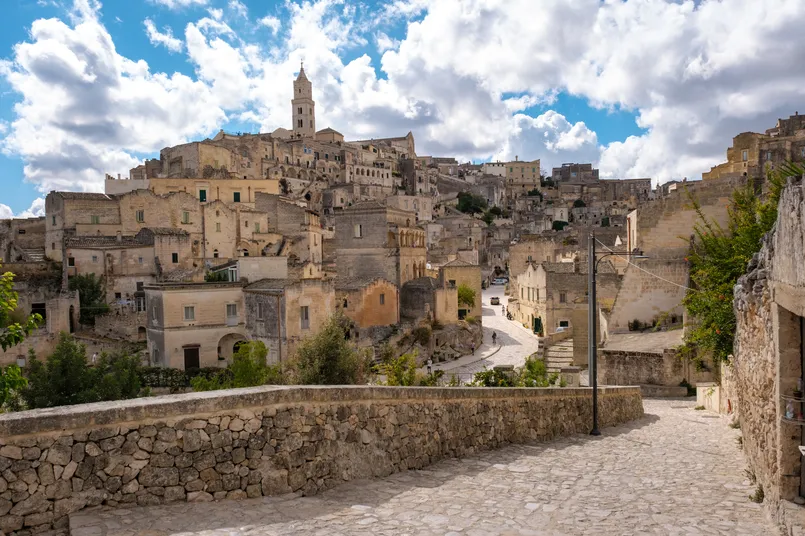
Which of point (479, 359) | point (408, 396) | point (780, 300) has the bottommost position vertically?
point (479, 359)

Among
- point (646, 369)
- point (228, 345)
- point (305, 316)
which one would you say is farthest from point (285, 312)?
point (646, 369)

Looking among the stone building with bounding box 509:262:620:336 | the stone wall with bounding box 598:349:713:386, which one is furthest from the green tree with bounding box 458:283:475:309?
the stone wall with bounding box 598:349:713:386

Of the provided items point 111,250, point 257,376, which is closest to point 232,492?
point 257,376

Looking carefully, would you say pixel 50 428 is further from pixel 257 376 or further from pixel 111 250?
pixel 111 250

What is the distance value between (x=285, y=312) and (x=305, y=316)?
118 cm

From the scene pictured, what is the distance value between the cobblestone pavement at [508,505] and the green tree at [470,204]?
100678 millimetres

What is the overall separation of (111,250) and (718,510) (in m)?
44.3

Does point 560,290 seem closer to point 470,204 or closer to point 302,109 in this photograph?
point 470,204

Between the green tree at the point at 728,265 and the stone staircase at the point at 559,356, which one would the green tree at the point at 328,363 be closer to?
the green tree at the point at 728,265

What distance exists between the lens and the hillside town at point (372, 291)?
6.55 m

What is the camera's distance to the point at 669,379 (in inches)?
A: 786

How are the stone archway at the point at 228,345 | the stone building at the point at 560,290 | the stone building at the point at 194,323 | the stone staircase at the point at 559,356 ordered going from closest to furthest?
the stone staircase at the point at 559,356
the stone building at the point at 194,323
the stone archway at the point at 228,345
the stone building at the point at 560,290

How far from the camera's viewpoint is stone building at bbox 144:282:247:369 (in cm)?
3244

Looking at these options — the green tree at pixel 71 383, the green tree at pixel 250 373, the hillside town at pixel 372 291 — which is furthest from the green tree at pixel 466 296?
the green tree at pixel 71 383
